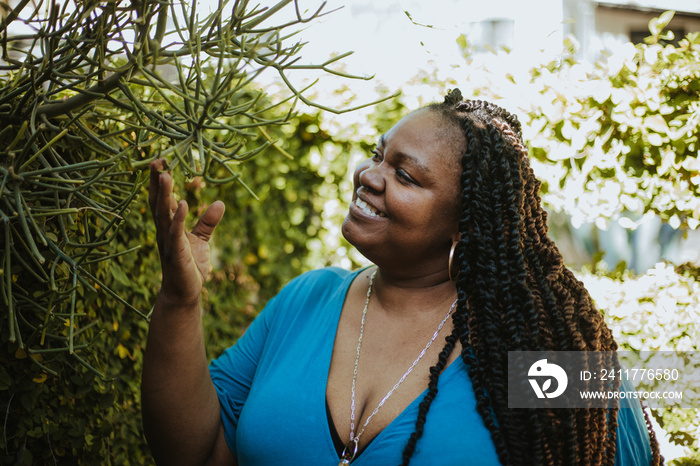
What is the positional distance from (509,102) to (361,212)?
1795 mm

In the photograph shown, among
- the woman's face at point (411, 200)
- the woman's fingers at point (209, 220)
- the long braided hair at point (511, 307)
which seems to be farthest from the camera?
the woman's face at point (411, 200)

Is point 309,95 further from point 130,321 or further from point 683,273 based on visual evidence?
point 683,273

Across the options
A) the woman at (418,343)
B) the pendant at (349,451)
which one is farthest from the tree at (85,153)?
the pendant at (349,451)

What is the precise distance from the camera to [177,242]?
4.42 feet

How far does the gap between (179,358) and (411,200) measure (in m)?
0.85

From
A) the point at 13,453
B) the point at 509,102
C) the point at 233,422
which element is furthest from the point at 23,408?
the point at 509,102

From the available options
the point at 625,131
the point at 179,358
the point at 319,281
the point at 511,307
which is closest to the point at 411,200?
the point at 511,307

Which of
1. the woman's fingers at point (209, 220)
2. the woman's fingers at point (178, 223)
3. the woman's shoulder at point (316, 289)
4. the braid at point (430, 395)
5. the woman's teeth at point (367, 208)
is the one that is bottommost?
the braid at point (430, 395)

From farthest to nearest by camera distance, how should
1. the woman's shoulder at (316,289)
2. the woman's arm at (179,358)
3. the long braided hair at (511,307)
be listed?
1. the woman's shoulder at (316,289)
2. the long braided hair at (511,307)
3. the woman's arm at (179,358)

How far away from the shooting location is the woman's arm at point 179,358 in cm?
139

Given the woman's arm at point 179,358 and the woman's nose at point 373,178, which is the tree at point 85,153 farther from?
the woman's nose at point 373,178

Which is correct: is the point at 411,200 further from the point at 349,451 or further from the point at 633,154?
the point at 633,154

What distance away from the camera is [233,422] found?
190cm

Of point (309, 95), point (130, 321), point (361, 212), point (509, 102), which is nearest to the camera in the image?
point (361, 212)
